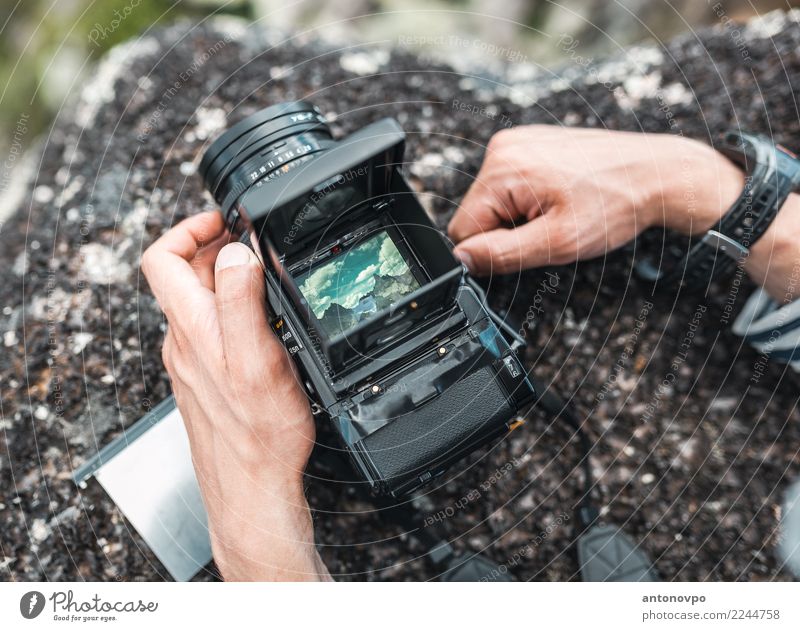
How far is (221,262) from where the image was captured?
0.93 metres

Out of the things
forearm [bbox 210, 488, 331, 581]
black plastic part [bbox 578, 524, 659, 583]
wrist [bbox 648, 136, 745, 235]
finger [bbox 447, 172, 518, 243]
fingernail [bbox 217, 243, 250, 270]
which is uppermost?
fingernail [bbox 217, 243, 250, 270]

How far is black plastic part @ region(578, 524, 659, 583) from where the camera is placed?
46.2 inches

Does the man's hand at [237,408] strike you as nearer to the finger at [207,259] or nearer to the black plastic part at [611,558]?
the finger at [207,259]

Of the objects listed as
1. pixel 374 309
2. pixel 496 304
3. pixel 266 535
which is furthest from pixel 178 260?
pixel 496 304

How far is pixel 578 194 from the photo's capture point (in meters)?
1.14

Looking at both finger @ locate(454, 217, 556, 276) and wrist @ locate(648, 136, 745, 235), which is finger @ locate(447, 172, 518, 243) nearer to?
finger @ locate(454, 217, 556, 276)

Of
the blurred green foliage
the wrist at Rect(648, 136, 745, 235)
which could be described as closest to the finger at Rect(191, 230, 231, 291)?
the wrist at Rect(648, 136, 745, 235)

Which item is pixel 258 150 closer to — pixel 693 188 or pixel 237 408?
pixel 237 408

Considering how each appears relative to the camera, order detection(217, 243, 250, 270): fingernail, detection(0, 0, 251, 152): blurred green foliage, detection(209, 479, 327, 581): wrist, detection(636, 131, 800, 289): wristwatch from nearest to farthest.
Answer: detection(217, 243, 250, 270): fingernail → detection(209, 479, 327, 581): wrist → detection(636, 131, 800, 289): wristwatch → detection(0, 0, 251, 152): blurred green foliage

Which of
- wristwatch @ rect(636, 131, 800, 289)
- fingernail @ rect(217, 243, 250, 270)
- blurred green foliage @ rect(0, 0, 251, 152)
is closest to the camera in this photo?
fingernail @ rect(217, 243, 250, 270)

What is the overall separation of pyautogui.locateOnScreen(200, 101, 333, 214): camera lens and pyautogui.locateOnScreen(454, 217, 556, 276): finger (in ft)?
1.03

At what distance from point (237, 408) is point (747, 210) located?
96 cm

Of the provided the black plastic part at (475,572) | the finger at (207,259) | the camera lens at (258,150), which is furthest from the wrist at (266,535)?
the camera lens at (258,150)
